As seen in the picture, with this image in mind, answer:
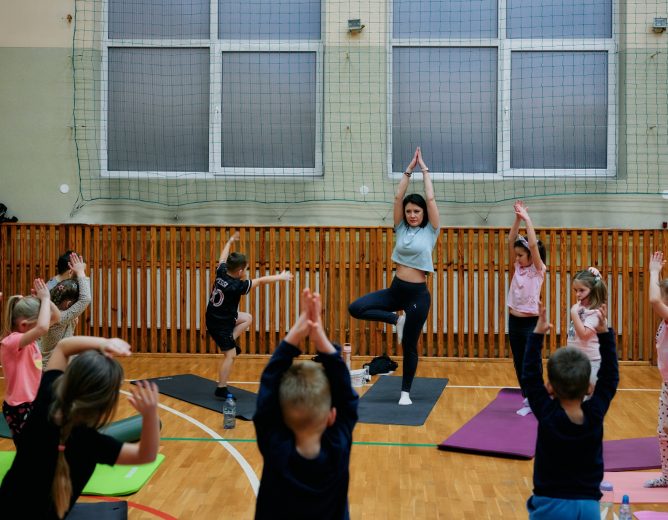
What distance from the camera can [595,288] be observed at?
4402 millimetres

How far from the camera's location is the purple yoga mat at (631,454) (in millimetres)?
4426

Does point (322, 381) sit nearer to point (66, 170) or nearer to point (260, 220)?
point (260, 220)

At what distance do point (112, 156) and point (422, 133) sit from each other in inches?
130

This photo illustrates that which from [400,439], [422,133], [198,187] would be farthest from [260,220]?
[400,439]

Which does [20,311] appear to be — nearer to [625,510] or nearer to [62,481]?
[62,481]

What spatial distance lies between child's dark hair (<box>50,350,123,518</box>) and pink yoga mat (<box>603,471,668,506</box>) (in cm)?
265

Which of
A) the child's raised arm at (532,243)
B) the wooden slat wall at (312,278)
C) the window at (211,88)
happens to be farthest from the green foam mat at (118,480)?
the window at (211,88)

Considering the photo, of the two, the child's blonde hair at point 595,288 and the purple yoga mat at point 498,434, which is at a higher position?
the child's blonde hair at point 595,288

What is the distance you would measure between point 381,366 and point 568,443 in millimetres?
4742

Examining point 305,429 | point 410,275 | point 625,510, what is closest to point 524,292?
point 410,275

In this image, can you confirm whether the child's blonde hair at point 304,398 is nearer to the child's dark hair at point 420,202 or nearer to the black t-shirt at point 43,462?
the black t-shirt at point 43,462

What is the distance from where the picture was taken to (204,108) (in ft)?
28.2

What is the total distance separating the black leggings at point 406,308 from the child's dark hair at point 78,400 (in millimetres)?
3696

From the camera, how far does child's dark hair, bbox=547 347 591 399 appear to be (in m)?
2.58
